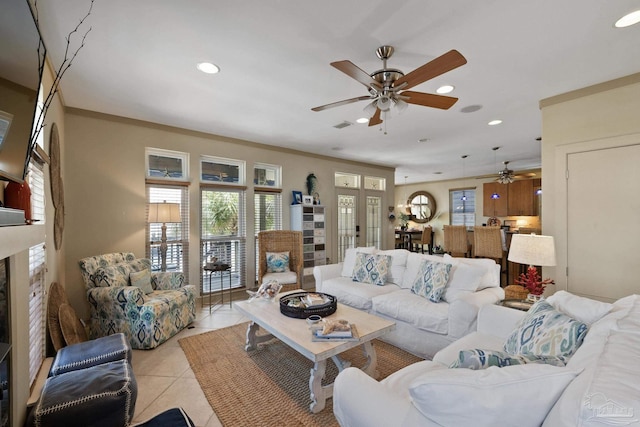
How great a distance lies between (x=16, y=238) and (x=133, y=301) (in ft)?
7.26

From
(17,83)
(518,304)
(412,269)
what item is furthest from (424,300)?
(17,83)

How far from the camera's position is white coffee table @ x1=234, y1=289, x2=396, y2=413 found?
6.50 feet

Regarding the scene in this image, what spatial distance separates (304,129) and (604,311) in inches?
148

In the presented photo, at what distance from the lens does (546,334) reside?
144cm

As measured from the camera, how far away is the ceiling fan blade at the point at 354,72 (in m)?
1.83

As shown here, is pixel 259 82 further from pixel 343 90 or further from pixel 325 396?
pixel 325 396

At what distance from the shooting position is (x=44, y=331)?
2.44 metres

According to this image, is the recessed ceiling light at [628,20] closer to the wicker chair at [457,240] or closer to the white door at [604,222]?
the white door at [604,222]

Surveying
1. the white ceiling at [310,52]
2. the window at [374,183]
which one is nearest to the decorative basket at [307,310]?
the white ceiling at [310,52]

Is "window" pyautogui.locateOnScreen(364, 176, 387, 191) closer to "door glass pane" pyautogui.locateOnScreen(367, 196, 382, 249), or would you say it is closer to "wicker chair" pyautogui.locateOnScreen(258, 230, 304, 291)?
"door glass pane" pyautogui.locateOnScreen(367, 196, 382, 249)

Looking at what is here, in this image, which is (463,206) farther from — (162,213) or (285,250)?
(162,213)

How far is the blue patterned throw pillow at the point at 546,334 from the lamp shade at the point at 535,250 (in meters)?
0.91

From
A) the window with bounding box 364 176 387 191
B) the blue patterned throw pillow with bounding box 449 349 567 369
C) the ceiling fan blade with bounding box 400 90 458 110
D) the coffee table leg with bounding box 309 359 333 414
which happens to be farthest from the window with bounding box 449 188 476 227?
the blue patterned throw pillow with bounding box 449 349 567 369

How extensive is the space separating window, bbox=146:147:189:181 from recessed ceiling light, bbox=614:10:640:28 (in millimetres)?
4812
